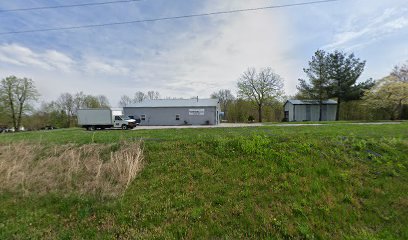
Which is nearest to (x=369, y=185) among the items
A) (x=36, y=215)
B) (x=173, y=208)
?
(x=173, y=208)

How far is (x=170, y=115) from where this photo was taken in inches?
1257

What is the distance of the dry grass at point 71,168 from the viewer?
5989 millimetres

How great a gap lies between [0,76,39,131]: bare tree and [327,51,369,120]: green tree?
53818mm

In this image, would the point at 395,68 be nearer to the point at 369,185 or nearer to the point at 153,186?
the point at 369,185

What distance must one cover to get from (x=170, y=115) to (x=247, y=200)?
1095 inches

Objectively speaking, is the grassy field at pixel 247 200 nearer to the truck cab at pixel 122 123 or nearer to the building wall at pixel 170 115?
the truck cab at pixel 122 123

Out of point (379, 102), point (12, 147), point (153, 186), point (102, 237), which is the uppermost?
point (379, 102)

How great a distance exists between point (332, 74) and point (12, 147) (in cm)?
3750

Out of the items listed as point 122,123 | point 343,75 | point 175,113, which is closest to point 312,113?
point 343,75

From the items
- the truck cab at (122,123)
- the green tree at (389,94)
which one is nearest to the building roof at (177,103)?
the truck cab at (122,123)

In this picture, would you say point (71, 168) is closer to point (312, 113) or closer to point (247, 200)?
point (247, 200)

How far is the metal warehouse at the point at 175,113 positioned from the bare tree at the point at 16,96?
22.8 m

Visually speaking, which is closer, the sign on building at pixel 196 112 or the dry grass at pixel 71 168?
the dry grass at pixel 71 168

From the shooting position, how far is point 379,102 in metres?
29.2
